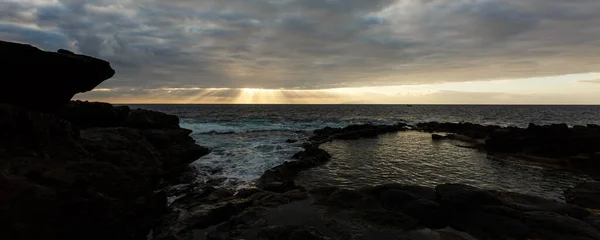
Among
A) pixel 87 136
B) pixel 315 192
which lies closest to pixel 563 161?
pixel 315 192

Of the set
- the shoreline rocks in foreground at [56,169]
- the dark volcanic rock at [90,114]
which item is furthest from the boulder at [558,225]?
the dark volcanic rock at [90,114]

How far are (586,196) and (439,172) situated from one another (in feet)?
29.8

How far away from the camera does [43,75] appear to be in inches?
465

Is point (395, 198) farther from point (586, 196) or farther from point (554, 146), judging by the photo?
point (554, 146)

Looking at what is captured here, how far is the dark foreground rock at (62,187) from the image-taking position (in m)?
8.66

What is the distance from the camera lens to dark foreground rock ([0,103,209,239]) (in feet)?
28.4

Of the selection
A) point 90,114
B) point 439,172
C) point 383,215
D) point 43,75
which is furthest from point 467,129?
point 43,75

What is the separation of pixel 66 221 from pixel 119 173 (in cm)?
280

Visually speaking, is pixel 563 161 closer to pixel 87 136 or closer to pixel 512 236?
pixel 512 236

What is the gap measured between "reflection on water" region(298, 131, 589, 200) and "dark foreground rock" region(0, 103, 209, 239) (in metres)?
11.2

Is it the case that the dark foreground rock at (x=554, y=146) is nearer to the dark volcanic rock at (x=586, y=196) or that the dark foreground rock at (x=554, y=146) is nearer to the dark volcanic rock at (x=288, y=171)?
the dark volcanic rock at (x=586, y=196)

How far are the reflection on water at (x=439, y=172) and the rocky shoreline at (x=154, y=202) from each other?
3353 mm

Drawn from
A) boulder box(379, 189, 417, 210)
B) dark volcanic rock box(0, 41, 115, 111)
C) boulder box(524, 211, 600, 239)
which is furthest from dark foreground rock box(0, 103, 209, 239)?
boulder box(524, 211, 600, 239)

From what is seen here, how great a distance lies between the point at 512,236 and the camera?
439 inches
